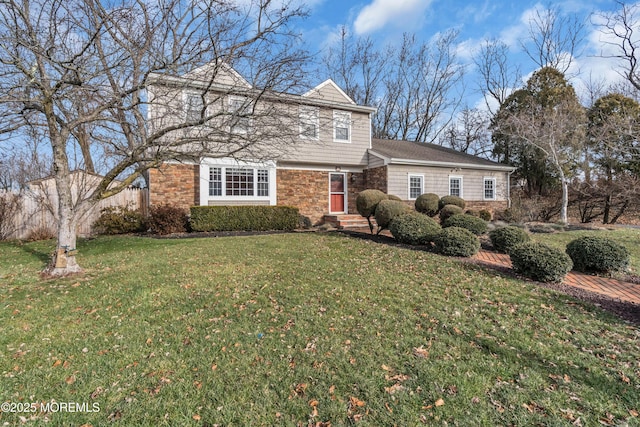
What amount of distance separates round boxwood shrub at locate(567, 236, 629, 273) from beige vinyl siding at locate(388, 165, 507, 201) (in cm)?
865

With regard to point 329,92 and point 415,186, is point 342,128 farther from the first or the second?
point 415,186

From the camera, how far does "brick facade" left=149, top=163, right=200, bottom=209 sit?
39.0 ft

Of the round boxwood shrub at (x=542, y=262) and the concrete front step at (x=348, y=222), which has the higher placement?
the concrete front step at (x=348, y=222)

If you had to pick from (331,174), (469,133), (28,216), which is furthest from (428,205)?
(469,133)

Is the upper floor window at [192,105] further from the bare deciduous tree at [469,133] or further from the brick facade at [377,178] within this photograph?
the bare deciduous tree at [469,133]

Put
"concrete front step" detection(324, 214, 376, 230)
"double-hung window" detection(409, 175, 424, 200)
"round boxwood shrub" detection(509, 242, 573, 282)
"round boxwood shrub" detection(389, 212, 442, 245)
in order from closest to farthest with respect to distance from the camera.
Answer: "round boxwood shrub" detection(509, 242, 573, 282) < "round boxwood shrub" detection(389, 212, 442, 245) < "concrete front step" detection(324, 214, 376, 230) < "double-hung window" detection(409, 175, 424, 200)

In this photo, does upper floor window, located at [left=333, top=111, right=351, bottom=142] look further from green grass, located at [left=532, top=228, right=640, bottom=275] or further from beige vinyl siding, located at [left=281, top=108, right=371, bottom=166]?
green grass, located at [left=532, top=228, right=640, bottom=275]

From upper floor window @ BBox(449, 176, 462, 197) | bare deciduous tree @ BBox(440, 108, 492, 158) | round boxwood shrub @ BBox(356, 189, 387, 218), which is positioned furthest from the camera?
bare deciduous tree @ BBox(440, 108, 492, 158)

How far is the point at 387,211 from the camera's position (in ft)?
31.7

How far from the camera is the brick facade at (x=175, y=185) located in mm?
11883

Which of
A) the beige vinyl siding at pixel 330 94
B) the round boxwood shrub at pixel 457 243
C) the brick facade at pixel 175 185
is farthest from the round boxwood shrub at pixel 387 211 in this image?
the brick facade at pixel 175 185

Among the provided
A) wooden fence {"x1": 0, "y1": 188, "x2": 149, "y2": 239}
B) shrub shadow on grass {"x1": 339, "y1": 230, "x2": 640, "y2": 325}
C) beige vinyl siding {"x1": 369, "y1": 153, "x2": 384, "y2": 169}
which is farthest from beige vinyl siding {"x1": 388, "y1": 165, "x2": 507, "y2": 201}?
wooden fence {"x1": 0, "y1": 188, "x2": 149, "y2": 239}

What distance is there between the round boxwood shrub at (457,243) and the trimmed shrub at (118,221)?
1099 centimetres

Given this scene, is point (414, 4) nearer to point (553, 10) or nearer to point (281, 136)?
point (281, 136)
